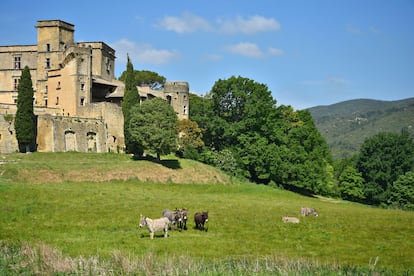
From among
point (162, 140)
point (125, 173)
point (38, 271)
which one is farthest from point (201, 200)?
point (38, 271)

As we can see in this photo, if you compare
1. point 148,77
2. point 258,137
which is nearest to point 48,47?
point 258,137

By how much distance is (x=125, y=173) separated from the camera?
46094 millimetres

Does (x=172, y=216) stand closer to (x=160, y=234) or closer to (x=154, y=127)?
(x=160, y=234)

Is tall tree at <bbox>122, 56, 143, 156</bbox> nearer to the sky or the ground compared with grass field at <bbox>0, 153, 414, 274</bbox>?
nearer to the sky

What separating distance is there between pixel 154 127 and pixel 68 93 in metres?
15.5

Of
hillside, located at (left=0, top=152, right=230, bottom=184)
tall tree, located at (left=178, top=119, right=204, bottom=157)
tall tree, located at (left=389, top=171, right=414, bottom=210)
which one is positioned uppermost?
tall tree, located at (left=178, top=119, right=204, bottom=157)

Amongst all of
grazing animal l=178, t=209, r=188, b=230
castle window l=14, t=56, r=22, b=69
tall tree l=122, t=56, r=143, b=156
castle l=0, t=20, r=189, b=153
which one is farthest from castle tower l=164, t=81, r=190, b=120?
grazing animal l=178, t=209, r=188, b=230

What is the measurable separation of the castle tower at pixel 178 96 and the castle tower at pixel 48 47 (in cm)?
1508

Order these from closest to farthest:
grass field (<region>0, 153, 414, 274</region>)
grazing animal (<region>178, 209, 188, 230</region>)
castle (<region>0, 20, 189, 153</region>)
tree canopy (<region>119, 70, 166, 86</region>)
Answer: grass field (<region>0, 153, 414, 274</region>) → grazing animal (<region>178, 209, 188, 230</region>) → castle (<region>0, 20, 189, 153</region>) → tree canopy (<region>119, 70, 166, 86</region>)

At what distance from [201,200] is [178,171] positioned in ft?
47.2

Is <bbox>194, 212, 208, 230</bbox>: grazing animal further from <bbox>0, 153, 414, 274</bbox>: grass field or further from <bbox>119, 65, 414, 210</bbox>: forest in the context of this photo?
<bbox>119, 65, 414, 210</bbox>: forest

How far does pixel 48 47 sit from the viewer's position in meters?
66.8

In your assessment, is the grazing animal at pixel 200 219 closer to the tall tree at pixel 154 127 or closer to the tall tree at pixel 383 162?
the tall tree at pixel 154 127

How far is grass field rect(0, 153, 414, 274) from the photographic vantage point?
15.5 m
